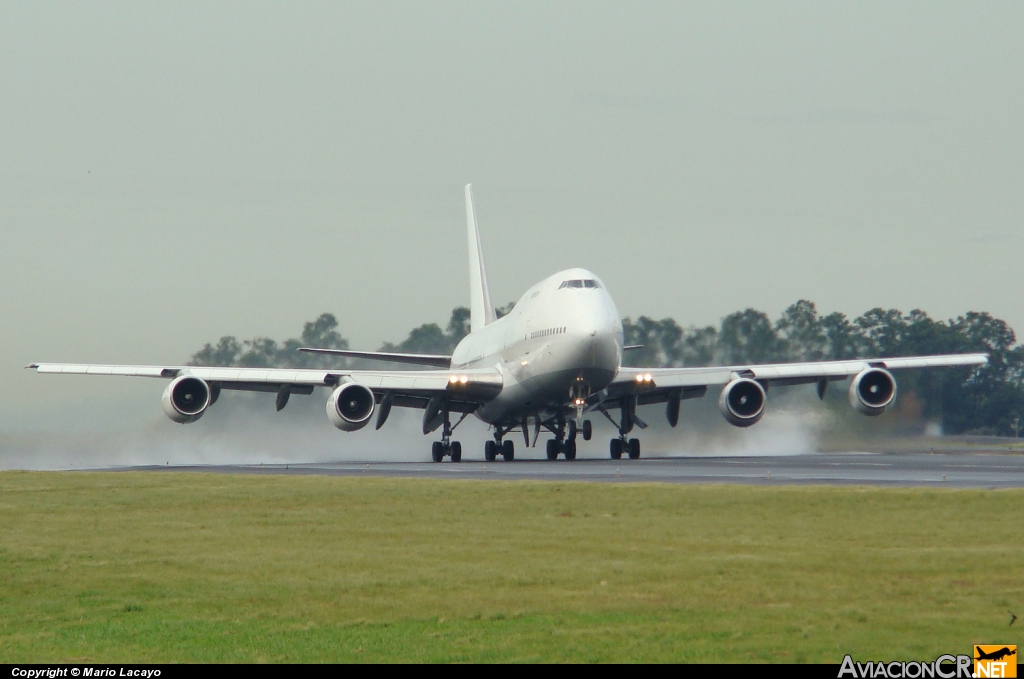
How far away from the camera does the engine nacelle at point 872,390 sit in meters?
44.6

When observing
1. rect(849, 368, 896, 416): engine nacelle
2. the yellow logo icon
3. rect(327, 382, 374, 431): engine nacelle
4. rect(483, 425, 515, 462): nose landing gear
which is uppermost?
rect(849, 368, 896, 416): engine nacelle

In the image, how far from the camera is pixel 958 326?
9831 centimetres

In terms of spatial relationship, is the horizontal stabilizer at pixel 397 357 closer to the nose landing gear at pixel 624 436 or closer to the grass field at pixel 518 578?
the nose landing gear at pixel 624 436

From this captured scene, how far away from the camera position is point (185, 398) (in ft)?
145

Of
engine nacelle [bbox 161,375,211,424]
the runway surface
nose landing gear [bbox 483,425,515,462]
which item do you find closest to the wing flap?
nose landing gear [bbox 483,425,515,462]

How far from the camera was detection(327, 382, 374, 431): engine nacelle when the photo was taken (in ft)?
140

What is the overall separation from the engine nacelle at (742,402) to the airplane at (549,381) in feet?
0.14

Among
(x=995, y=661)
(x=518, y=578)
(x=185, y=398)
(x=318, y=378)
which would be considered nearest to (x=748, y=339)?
(x=318, y=378)

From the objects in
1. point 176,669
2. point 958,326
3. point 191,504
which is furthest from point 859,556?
point 958,326

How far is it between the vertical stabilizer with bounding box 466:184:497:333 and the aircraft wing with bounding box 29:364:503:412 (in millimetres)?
16209

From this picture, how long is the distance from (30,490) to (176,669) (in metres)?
19.2

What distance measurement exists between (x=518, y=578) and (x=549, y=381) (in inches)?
1169

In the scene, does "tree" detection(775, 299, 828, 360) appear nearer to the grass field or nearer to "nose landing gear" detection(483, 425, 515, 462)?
"nose landing gear" detection(483, 425, 515, 462)

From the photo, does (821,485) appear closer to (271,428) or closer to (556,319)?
(556,319)
